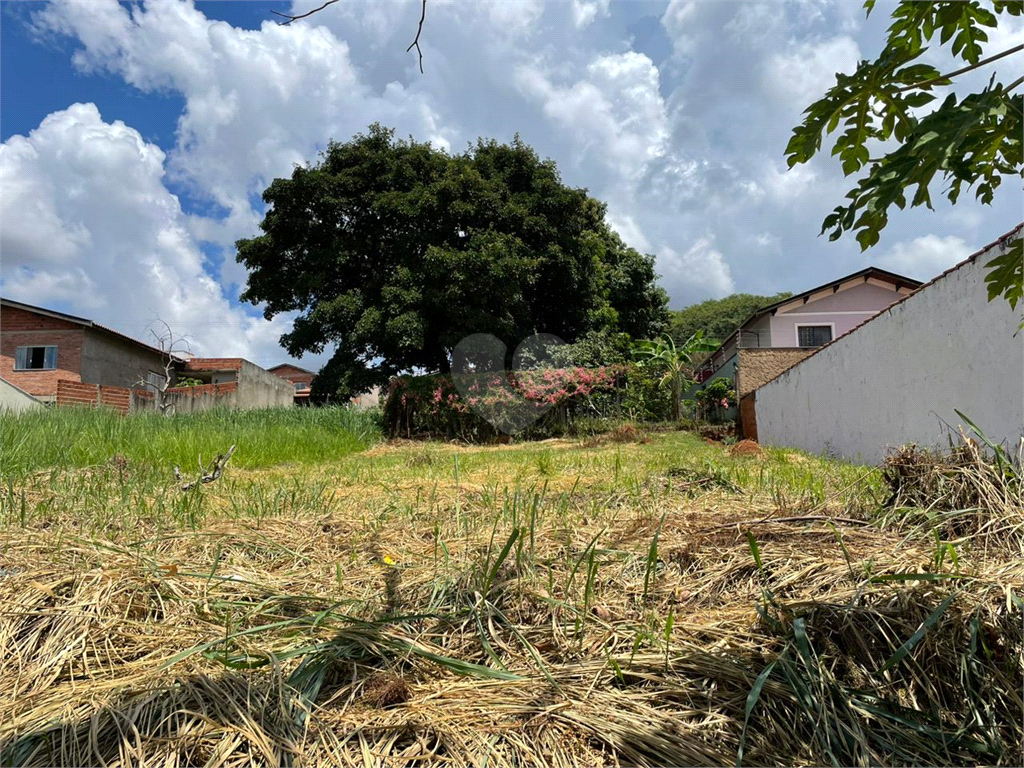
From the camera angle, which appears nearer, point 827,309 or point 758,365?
point 758,365

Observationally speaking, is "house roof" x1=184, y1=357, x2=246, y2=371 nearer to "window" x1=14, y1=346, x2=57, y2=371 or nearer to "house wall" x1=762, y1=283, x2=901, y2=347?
"window" x1=14, y1=346, x2=57, y2=371

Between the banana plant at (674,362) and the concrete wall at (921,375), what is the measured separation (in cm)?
595

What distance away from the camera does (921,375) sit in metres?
5.47

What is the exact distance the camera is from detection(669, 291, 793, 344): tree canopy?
36.7m

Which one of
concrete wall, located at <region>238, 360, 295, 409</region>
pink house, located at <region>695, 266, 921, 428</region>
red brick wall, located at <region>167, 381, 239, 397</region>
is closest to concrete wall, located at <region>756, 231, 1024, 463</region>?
pink house, located at <region>695, 266, 921, 428</region>

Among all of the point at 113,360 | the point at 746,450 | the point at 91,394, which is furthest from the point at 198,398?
the point at 746,450

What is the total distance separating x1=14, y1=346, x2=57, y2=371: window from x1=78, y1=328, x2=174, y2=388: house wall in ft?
3.54

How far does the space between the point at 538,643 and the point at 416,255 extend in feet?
45.6

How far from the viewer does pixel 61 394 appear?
55.7 ft

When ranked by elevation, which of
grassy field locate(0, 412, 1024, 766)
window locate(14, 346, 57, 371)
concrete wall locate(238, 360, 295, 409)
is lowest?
grassy field locate(0, 412, 1024, 766)

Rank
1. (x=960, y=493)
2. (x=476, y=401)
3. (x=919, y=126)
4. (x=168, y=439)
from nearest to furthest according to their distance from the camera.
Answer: (x=919, y=126) → (x=960, y=493) → (x=168, y=439) → (x=476, y=401)

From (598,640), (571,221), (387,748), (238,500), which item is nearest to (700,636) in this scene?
(598,640)

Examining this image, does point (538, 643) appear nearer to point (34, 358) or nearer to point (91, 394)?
point (91, 394)

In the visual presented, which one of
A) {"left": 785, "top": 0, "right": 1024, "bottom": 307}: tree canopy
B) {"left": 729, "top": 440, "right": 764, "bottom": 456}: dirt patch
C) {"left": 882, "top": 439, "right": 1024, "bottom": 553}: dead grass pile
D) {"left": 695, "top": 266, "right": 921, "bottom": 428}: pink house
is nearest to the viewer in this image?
{"left": 785, "top": 0, "right": 1024, "bottom": 307}: tree canopy
